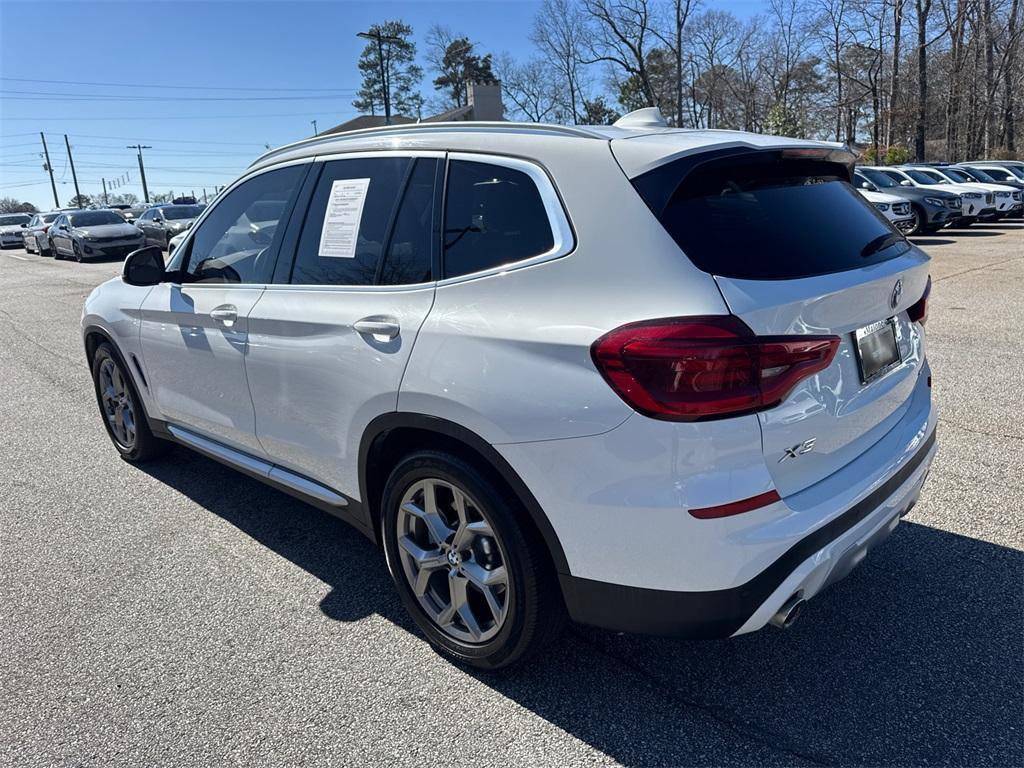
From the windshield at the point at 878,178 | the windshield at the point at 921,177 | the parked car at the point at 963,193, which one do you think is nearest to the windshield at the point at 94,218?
the windshield at the point at 878,178

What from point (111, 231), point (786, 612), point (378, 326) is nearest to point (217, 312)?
point (378, 326)

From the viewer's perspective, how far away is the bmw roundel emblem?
2.51 meters

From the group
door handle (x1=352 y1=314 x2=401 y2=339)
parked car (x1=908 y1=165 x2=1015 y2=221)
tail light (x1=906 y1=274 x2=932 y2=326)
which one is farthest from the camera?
parked car (x1=908 y1=165 x2=1015 y2=221)

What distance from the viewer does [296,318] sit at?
3.07 m

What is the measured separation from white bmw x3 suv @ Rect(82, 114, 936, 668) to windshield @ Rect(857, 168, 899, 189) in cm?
1833

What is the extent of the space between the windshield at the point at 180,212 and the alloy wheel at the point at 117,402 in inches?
845

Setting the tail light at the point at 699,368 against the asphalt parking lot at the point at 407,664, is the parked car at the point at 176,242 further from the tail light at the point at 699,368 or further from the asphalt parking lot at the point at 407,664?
the tail light at the point at 699,368

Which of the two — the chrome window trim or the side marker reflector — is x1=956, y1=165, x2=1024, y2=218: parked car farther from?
the side marker reflector

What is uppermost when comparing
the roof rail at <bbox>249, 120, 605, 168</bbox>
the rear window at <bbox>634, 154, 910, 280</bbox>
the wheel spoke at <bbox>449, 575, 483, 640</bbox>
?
the roof rail at <bbox>249, 120, 605, 168</bbox>

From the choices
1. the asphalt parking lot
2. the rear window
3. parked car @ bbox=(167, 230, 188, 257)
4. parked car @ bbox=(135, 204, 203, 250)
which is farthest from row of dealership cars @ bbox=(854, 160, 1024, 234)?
parked car @ bbox=(135, 204, 203, 250)

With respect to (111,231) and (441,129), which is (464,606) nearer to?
(441,129)

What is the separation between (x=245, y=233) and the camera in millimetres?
3734

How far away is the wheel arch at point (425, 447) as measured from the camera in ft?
7.54

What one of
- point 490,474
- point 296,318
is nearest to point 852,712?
point 490,474
